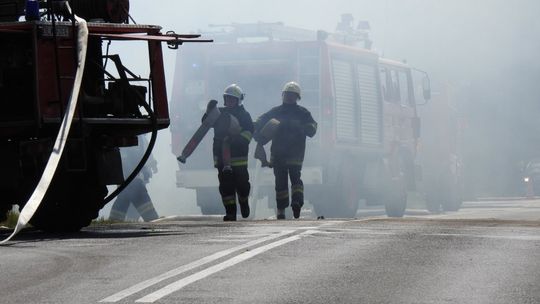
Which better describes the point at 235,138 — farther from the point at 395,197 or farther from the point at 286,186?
the point at 395,197

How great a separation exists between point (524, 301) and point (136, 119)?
6.43 metres

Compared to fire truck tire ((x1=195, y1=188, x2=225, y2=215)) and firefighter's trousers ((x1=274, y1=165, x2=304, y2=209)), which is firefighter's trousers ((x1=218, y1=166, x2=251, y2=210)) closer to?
firefighter's trousers ((x1=274, y1=165, x2=304, y2=209))

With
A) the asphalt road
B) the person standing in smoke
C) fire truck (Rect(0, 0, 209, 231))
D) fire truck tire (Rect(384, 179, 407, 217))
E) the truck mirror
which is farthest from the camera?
the truck mirror

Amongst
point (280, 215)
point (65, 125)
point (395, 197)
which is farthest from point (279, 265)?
point (395, 197)

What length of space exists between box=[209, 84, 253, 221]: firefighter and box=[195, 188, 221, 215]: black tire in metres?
6.63

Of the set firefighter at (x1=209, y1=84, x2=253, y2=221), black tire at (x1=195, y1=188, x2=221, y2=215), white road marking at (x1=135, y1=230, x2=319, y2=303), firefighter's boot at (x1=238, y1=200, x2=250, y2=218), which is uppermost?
firefighter at (x1=209, y1=84, x2=253, y2=221)

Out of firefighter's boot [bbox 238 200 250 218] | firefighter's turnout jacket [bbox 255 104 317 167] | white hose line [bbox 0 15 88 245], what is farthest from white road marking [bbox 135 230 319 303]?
firefighter's turnout jacket [bbox 255 104 317 167]

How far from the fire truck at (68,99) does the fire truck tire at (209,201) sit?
10.8 m

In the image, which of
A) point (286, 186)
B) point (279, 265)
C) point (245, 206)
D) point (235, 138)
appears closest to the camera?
point (279, 265)

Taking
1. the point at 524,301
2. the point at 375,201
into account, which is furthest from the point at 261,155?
the point at 524,301

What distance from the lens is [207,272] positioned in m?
9.48

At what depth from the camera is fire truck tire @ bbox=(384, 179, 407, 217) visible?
27641 mm

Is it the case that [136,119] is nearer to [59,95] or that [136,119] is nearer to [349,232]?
[59,95]

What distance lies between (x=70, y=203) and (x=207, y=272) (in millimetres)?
4943
